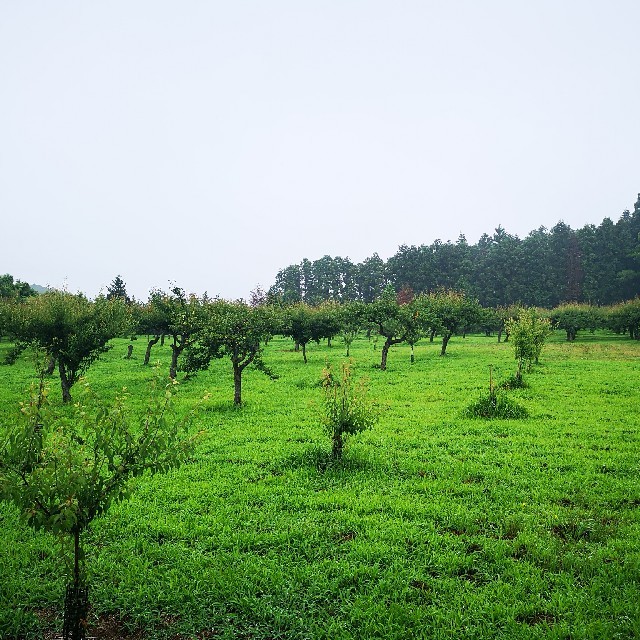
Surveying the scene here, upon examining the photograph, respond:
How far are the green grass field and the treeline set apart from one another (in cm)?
8239

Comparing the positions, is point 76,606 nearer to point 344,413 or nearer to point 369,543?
point 369,543

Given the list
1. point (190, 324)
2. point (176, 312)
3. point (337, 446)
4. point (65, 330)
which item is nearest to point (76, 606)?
point (337, 446)

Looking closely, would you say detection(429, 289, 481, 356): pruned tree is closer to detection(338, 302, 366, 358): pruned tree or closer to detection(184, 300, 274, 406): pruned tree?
detection(338, 302, 366, 358): pruned tree

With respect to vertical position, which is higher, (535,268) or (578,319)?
(535,268)

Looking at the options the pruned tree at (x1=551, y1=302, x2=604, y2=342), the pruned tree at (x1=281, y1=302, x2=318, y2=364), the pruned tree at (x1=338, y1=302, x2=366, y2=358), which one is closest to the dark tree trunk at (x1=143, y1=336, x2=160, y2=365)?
the pruned tree at (x1=281, y1=302, x2=318, y2=364)

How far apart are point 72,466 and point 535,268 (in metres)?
108

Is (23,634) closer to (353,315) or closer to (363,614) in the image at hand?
(363,614)

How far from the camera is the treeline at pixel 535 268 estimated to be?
3558 inches

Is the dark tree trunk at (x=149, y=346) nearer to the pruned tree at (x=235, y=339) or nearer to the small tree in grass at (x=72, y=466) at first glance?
the pruned tree at (x=235, y=339)

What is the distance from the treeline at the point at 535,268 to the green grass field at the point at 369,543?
270 ft

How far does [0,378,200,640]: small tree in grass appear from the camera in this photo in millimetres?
5184

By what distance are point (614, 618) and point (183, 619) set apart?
589 cm

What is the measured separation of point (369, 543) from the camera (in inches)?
311

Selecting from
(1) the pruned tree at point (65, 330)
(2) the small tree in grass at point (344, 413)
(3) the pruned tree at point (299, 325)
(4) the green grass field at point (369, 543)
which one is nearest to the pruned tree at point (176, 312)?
(1) the pruned tree at point (65, 330)
